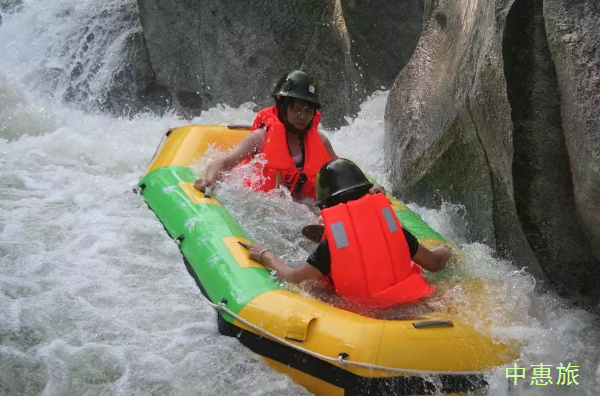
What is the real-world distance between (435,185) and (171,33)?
469cm

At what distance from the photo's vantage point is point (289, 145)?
5.60 m

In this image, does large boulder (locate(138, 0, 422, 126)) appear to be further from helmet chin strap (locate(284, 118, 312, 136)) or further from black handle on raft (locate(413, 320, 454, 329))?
black handle on raft (locate(413, 320, 454, 329))

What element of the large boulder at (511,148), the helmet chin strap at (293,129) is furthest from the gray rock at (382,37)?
the helmet chin strap at (293,129)

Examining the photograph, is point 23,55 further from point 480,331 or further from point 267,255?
point 480,331

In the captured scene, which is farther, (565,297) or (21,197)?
(21,197)

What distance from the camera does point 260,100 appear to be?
891cm

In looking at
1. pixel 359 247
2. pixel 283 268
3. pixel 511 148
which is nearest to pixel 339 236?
pixel 359 247

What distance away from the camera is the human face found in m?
5.41

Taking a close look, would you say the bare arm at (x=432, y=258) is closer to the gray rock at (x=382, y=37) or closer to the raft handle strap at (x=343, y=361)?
Result: the raft handle strap at (x=343, y=361)

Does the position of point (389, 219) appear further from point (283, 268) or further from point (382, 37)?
point (382, 37)

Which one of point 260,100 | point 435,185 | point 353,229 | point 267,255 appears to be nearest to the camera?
point 353,229

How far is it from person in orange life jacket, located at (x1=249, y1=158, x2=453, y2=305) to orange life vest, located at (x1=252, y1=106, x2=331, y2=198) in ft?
4.77

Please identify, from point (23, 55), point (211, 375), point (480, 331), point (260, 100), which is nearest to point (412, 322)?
point (480, 331)

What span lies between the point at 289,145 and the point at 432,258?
6.25 feet
